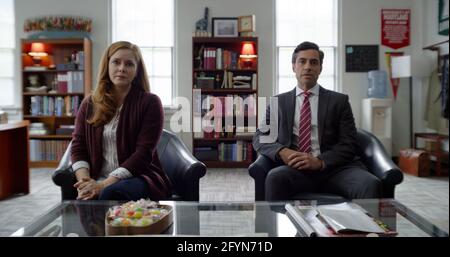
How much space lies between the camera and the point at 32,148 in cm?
203

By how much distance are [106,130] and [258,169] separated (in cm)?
46

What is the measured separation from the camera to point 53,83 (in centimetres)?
275

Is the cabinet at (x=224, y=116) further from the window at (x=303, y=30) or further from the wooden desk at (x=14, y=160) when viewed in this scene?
the wooden desk at (x=14, y=160)

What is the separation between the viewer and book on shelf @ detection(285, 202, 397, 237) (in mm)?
567

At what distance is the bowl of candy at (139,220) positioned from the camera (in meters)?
0.61

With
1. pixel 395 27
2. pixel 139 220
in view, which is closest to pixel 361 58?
pixel 395 27

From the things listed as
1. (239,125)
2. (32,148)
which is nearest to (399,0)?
(239,125)

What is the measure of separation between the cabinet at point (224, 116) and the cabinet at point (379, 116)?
1208 millimetres

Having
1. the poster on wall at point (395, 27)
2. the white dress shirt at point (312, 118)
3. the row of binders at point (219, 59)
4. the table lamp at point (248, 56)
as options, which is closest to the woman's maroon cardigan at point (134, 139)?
the white dress shirt at point (312, 118)

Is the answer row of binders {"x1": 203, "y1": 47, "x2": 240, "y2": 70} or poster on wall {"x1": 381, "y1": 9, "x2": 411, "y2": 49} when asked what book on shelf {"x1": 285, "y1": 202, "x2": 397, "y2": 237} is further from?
row of binders {"x1": 203, "y1": 47, "x2": 240, "y2": 70}

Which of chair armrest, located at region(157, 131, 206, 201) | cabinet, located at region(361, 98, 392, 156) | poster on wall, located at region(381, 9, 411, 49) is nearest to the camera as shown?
chair armrest, located at region(157, 131, 206, 201)

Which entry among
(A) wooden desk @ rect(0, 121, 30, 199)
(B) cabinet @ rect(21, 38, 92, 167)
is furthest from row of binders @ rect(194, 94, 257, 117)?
(A) wooden desk @ rect(0, 121, 30, 199)

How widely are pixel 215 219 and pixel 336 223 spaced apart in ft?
0.92

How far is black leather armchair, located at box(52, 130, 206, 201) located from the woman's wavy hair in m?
0.20
